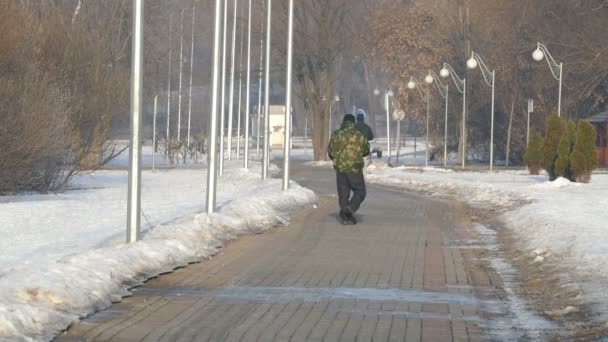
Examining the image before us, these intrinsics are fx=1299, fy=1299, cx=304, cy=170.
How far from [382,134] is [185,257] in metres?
128

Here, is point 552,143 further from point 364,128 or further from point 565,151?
point 364,128

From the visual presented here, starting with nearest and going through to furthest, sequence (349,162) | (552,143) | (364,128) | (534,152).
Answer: (349,162)
(364,128)
(552,143)
(534,152)

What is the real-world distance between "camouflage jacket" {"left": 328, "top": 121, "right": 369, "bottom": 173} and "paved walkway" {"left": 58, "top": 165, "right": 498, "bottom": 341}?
1909 mm

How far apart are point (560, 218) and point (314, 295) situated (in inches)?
402

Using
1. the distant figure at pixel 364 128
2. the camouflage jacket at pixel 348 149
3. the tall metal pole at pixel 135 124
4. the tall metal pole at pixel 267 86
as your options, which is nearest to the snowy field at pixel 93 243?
the tall metal pole at pixel 135 124

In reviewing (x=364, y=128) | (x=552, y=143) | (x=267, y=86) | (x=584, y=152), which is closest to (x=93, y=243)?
(x=364, y=128)

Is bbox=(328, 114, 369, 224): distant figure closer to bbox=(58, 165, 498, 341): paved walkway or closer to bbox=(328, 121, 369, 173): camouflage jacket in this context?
bbox=(328, 121, 369, 173): camouflage jacket

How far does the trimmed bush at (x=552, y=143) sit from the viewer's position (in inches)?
1534

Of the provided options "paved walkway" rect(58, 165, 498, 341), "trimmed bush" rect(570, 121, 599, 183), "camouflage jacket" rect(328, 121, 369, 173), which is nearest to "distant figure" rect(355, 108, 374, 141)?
"camouflage jacket" rect(328, 121, 369, 173)

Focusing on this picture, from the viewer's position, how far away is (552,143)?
39156 mm

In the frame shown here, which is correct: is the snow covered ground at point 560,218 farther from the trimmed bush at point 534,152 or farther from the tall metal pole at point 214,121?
the tall metal pole at point 214,121

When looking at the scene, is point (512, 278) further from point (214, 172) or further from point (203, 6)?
point (203, 6)

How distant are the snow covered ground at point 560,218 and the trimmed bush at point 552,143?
1515 millimetres

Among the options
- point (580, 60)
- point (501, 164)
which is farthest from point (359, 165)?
point (501, 164)
